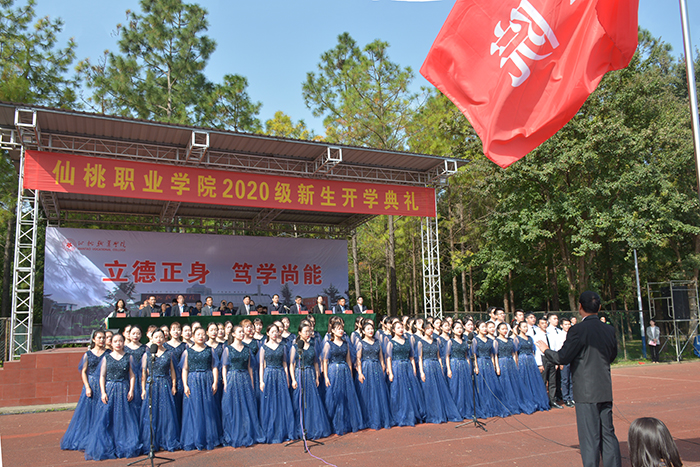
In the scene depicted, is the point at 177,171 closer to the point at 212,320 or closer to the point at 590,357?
the point at 212,320

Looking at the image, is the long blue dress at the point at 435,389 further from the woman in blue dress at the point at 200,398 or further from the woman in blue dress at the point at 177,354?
the woman in blue dress at the point at 177,354

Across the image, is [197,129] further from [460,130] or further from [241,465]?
[460,130]

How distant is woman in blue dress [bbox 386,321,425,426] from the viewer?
6.49m

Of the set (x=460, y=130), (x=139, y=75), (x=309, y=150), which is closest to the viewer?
(x=309, y=150)

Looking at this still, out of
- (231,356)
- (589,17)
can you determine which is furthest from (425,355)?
(589,17)

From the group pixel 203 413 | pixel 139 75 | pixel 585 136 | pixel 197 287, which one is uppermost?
pixel 139 75

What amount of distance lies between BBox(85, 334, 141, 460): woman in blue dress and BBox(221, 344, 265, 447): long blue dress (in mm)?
993

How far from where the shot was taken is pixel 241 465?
192 inches

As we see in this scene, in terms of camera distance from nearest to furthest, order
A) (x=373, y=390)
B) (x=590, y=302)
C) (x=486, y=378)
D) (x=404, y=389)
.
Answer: (x=590, y=302) < (x=373, y=390) < (x=404, y=389) < (x=486, y=378)

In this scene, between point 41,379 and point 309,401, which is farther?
point 41,379

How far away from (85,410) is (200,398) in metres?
1.32

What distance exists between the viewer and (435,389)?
22.1ft

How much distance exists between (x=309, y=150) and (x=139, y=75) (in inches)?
527

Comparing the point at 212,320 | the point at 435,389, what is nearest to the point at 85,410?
the point at 435,389
